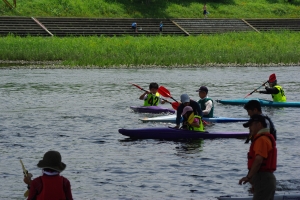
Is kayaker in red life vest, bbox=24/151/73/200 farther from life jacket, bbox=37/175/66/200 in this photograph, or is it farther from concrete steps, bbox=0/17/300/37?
concrete steps, bbox=0/17/300/37

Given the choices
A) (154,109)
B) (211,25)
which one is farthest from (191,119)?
(211,25)

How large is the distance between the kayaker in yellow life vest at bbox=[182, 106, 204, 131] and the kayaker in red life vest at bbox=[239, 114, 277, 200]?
329 inches

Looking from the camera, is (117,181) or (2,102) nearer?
(117,181)

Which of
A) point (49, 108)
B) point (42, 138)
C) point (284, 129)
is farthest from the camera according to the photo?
point (49, 108)

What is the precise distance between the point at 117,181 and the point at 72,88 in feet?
66.9

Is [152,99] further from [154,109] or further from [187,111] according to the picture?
[187,111]

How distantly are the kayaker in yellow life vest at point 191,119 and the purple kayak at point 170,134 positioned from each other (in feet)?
0.43

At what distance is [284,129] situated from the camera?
71.2ft

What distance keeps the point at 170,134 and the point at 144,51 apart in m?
30.3

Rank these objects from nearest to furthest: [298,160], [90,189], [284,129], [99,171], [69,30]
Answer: [90,189] < [99,171] < [298,160] < [284,129] < [69,30]

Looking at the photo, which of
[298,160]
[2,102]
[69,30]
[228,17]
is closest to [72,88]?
[2,102]

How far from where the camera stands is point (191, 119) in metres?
18.2

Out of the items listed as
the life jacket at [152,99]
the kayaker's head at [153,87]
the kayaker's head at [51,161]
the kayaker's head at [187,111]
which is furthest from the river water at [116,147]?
the kayaker's head at [51,161]

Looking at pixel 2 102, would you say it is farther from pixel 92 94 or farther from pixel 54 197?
pixel 54 197
